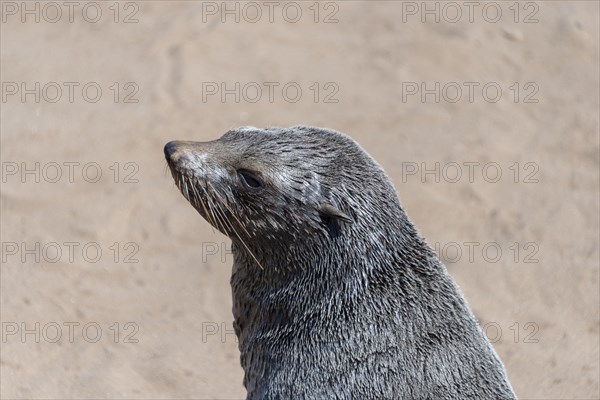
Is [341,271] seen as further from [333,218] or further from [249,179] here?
[249,179]

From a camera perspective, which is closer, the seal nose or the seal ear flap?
the seal ear flap

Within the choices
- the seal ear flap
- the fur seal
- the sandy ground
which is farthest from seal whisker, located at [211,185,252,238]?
the sandy ground

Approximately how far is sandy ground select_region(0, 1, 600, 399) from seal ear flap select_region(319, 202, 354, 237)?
311 centimetres

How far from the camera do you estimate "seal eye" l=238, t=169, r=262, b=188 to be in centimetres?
554

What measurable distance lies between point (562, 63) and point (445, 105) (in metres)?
1.52

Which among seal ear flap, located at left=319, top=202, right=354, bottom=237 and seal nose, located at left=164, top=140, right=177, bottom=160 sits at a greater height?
seal nose, located at left=164, top=140, right=177, bottom=160

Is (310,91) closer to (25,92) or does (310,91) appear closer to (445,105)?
(445,105)

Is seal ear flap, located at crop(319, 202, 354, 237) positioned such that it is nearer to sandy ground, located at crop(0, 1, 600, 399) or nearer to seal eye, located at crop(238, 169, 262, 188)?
seal eye, located at crop(238, 169, 262, 188)

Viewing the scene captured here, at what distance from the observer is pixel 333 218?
545cm

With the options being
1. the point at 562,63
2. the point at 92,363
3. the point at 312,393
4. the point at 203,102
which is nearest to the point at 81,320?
the point at 92,363

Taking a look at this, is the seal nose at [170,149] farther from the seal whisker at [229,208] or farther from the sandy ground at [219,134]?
the sandy ground at [219,134]

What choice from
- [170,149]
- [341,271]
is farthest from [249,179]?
[341,271]

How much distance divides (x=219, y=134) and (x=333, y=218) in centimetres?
498

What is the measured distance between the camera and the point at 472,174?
394 inches
